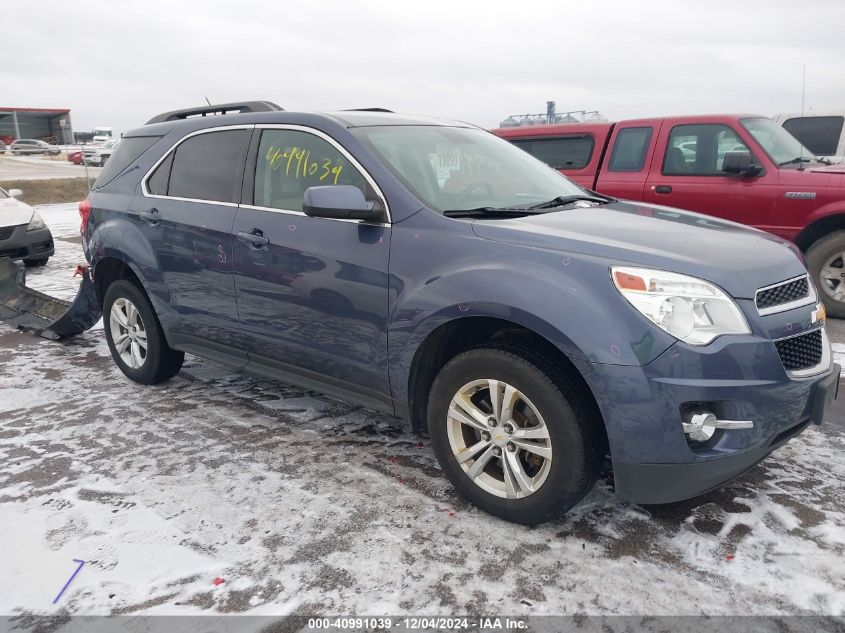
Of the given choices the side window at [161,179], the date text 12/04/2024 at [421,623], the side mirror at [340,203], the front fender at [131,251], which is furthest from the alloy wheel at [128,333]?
the date text 12/04/2024 at [421,623]

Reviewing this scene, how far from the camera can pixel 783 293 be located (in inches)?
109

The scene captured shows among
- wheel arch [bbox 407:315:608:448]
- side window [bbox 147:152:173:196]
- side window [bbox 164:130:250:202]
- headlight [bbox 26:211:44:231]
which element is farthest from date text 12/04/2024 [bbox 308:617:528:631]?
headlight [bbox 26:211:44:231]

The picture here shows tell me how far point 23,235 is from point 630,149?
7.94 m

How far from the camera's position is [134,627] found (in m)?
2.32

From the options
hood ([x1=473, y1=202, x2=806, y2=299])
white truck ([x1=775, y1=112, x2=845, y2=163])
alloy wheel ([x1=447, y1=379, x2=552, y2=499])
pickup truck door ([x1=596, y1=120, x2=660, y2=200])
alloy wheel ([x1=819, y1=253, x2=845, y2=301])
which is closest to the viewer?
hood ([x1=473, y1=202, x2=806, y2=299])

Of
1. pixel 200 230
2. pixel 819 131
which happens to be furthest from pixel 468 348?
pixel 819 131

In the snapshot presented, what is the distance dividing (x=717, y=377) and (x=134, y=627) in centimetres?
222

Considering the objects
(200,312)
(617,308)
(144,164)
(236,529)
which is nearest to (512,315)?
(617,308)

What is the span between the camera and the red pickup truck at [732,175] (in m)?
6.37

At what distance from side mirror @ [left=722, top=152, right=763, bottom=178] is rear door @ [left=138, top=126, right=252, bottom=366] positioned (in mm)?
4616

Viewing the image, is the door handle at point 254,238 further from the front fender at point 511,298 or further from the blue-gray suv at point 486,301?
the front fender at point 511,298

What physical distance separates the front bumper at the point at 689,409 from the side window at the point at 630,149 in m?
5.08

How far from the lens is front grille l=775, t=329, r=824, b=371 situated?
2.64 m

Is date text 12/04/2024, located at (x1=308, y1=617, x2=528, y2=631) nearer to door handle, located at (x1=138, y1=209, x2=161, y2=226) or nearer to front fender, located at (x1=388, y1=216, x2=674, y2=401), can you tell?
front fender, located at (x1=388, y1=216, x2=674, y2=401)
